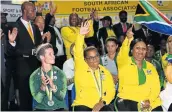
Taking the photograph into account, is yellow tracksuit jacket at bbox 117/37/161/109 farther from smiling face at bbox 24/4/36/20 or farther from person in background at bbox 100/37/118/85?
smiling face at bbox 24/4/36/20

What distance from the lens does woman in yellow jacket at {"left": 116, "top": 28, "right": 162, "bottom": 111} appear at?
538 centimetres

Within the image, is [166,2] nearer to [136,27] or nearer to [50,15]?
[136,27]

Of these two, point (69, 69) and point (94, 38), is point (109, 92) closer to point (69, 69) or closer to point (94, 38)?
point (69, 69)

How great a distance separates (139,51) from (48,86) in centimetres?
130

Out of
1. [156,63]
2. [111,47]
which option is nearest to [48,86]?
[111,47]

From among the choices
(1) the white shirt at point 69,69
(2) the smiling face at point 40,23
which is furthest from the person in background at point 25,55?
(2) the smiling face at point 40,23

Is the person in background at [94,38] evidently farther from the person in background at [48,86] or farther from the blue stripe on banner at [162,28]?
the person in background at [48,86]

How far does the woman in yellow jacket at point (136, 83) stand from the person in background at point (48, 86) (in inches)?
30.6

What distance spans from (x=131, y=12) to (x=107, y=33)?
125 centimetres

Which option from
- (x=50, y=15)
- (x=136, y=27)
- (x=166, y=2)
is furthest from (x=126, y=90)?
(x=166, y=2)

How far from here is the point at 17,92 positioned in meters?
6.49

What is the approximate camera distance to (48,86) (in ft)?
16.8

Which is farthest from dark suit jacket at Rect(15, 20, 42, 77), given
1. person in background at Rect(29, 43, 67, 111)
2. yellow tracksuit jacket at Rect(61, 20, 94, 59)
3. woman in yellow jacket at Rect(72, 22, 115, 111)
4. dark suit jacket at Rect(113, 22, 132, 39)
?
dark suit jacket at Rect(113, 22, 132, 39)

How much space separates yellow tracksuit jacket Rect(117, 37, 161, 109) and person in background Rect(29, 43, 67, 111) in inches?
30.8
